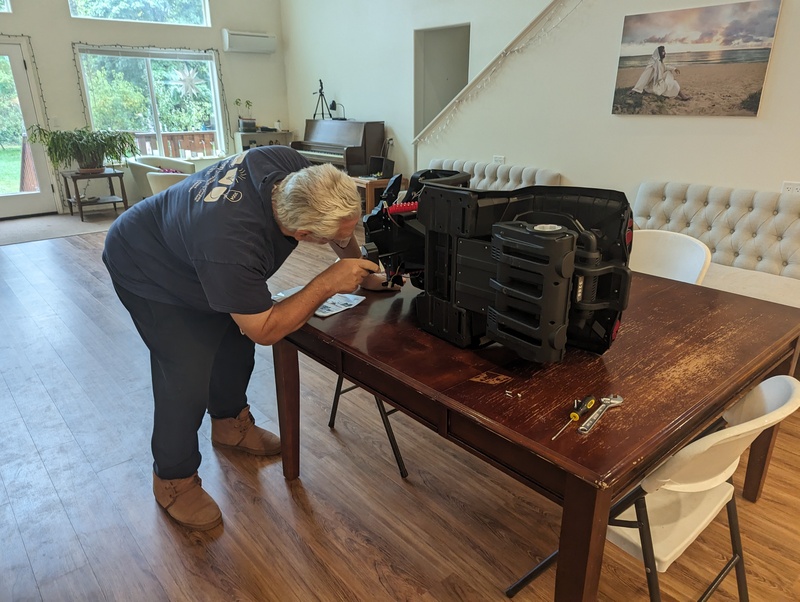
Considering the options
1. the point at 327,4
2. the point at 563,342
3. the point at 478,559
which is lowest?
the point at 478,559

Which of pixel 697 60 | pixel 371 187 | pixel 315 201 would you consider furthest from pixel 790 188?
pixel 371 187

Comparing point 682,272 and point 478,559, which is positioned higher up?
point 682,272

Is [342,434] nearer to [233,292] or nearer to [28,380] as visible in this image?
[233,292]

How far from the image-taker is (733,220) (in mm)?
3488

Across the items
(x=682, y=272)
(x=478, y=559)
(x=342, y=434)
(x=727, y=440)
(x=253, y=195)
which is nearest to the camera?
(x=727, y=440)

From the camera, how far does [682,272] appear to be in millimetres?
2287

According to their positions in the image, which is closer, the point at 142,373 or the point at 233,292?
the point at 233,292

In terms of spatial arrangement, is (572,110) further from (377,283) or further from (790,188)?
(377,283)

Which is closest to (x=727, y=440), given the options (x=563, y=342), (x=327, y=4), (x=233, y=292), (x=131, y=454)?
(x=563, y=342)

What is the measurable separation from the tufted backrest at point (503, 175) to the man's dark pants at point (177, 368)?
9.82ft

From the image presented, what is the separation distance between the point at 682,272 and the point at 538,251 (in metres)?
1.44

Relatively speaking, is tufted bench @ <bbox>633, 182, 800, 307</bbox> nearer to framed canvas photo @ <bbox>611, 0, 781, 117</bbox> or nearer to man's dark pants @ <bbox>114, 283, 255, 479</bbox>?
framed canvas photo @ <bbox>611, 0, 781, 117</bbox>

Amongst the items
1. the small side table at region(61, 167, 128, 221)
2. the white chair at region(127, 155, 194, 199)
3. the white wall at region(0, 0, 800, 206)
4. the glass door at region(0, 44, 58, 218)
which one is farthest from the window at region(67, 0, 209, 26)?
the small side table at region(61, 167, 128, 221)

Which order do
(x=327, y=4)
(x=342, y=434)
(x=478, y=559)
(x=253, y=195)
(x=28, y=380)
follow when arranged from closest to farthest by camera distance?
(x=253, y=195) → (x=478, y=559) → (x=342, y=434) → (x=28, y=380) → (x=327, y=4)
